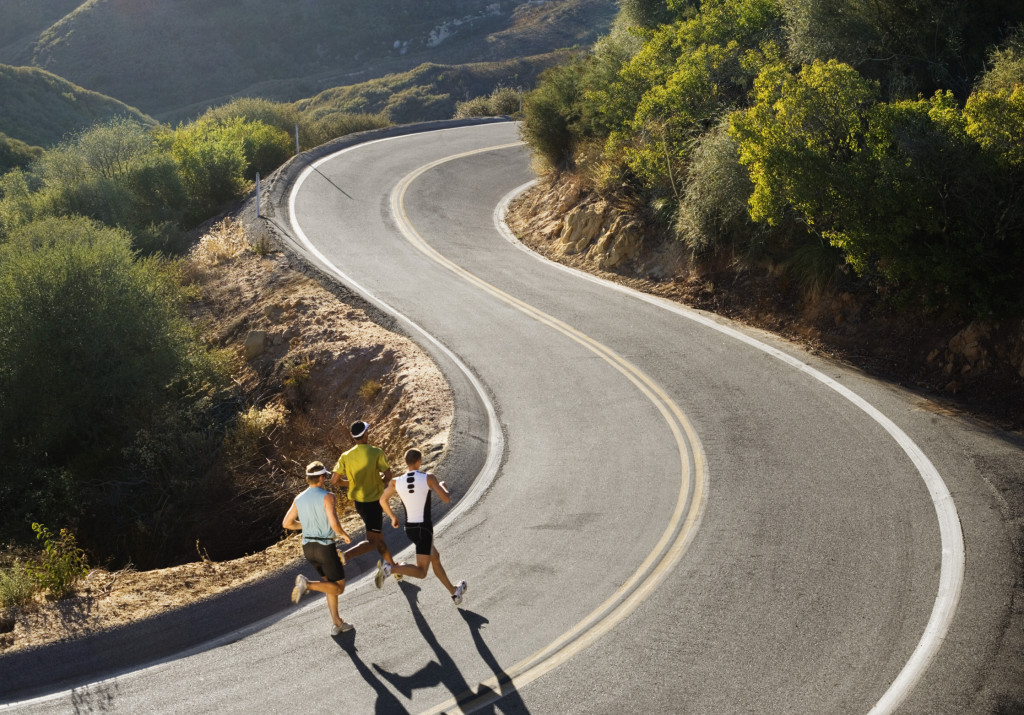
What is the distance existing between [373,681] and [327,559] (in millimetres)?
1223

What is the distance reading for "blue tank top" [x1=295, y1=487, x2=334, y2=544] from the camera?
7262 millimetres

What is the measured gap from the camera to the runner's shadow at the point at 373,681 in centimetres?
638

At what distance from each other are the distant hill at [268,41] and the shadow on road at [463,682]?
251ft

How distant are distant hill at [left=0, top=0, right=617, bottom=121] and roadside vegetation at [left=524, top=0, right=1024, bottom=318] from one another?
64851 mm

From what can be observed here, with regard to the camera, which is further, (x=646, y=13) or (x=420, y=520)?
(x=646, y=13)

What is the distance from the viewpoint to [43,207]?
23.6 m

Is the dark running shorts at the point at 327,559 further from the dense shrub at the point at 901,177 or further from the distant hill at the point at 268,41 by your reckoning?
the distant hill at the point at 268,41

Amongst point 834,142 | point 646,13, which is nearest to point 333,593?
point 834,142

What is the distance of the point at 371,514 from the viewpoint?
8.24 m

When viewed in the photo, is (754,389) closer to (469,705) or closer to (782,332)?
(782,332)

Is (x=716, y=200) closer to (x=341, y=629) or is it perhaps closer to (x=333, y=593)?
(x=333, y=593)

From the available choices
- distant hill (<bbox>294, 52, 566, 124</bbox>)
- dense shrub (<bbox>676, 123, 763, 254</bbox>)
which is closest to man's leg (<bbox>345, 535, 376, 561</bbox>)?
dense shrub (<bbox>676, 123, 763, 254</bbox>)

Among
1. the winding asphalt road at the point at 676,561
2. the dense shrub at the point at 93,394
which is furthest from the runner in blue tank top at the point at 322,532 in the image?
the dense shrub at the point at 93,394

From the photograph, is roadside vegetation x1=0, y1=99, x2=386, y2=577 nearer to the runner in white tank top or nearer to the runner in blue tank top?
the runner in blue tank top
